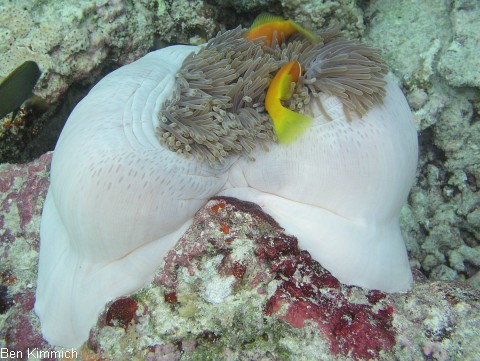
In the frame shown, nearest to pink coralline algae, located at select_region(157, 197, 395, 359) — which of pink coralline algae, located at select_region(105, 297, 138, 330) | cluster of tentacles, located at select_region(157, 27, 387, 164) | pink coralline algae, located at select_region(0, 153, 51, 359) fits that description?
pink coralline algae, located at select_region(105, 297, 138, 330)

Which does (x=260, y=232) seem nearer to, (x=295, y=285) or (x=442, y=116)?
(x=295, y=285)

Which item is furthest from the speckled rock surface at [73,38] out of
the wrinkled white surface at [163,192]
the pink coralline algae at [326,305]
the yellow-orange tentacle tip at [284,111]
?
the pink coralline algae at [326,305]

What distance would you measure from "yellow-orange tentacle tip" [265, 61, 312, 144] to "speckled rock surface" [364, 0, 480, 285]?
3.51ft

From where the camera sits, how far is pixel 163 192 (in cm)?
127

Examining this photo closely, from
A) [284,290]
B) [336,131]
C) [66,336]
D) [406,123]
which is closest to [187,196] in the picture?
[284,290]

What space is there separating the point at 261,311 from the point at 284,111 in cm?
63

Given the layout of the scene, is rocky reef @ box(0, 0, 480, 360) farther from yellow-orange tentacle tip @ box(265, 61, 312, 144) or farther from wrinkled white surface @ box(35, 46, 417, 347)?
yellow-orange tentacle tip @ box(265, 61, 312, 144)

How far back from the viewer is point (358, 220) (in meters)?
1.45

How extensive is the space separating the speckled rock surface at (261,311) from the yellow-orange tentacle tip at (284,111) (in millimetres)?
282

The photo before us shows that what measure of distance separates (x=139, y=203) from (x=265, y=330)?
53 centimetres

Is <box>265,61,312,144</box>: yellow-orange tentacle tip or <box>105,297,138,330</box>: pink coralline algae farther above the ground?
<box>265,61,312,144</box>: yellow-orange tentacle tip

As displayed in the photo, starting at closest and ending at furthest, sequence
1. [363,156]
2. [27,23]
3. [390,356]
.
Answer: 1. [390,356]
2. [363,156]
3. [27,23]

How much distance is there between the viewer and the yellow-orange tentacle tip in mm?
1331

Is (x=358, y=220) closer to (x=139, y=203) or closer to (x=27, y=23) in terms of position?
(x=139, y=203)
